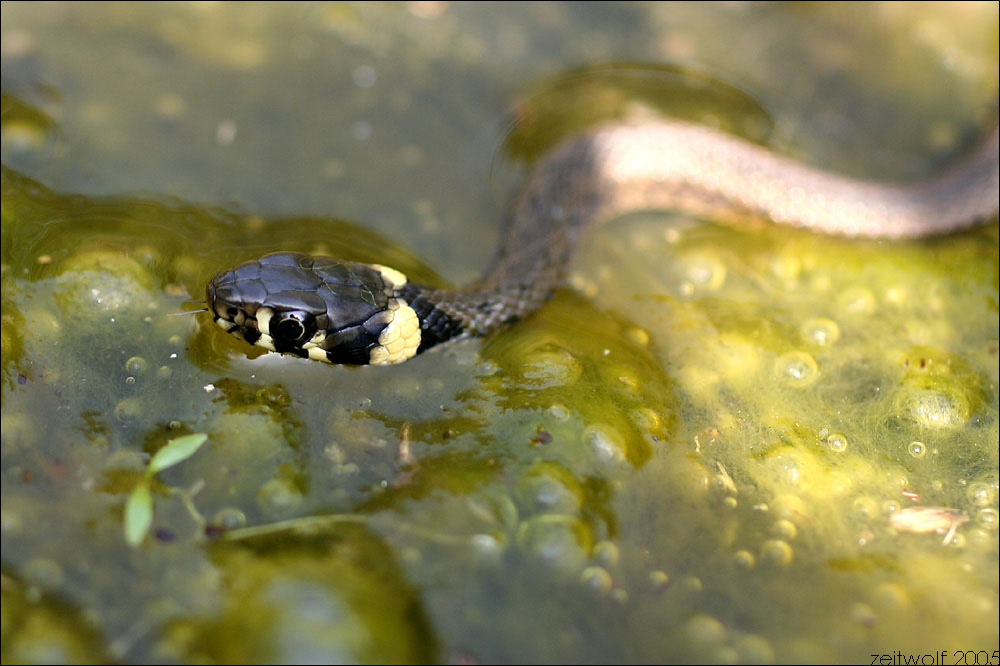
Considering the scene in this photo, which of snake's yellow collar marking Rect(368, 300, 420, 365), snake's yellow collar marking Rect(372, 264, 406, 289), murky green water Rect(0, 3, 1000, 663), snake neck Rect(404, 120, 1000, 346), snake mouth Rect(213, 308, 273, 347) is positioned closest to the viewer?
murky green water Rect(0, 3, 1000, 663)

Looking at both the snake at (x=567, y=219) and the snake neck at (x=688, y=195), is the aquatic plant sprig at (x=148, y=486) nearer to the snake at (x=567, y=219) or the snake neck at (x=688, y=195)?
the snake at (x=567, y=219)

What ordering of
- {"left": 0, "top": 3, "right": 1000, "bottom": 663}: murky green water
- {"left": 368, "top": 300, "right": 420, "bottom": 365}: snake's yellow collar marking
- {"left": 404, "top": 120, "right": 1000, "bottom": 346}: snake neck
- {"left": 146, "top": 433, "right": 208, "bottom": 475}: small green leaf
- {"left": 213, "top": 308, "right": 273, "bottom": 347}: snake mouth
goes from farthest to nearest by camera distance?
{"left": 404, "top": 120, "right": 1000, "bottom": 346}: snake neck < {"left": 368, "top": 300, "right": 420, "bottom": 365}: snake's yellow collar marking < {"left": 213, "top": 308, "right": 273, "bottom": 347}: snake mouth < {"left": 146, "top": 433, "right": 208, "bottom": 475}: small green leaf < {"left": 0, "top": 3, "right": 1000, "bottom": 663}: murky green water

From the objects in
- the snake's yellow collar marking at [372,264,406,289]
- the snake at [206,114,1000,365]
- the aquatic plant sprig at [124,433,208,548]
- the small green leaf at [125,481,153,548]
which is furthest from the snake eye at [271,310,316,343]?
the small green leaf at [125,481,153,548]

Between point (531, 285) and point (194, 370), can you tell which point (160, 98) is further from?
point (531, 285)

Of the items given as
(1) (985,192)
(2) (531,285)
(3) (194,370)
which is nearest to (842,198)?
(1) (985,192)

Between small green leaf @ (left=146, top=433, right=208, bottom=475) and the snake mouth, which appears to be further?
the snake mouth

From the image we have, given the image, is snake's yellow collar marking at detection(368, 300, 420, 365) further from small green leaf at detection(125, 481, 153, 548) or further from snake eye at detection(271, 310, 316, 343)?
small green leaf at detection(125, 481, 153, 548)

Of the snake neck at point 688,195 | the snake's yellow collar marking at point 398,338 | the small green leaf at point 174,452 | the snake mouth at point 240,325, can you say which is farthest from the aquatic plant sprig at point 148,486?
the snake neck at point 688,195
